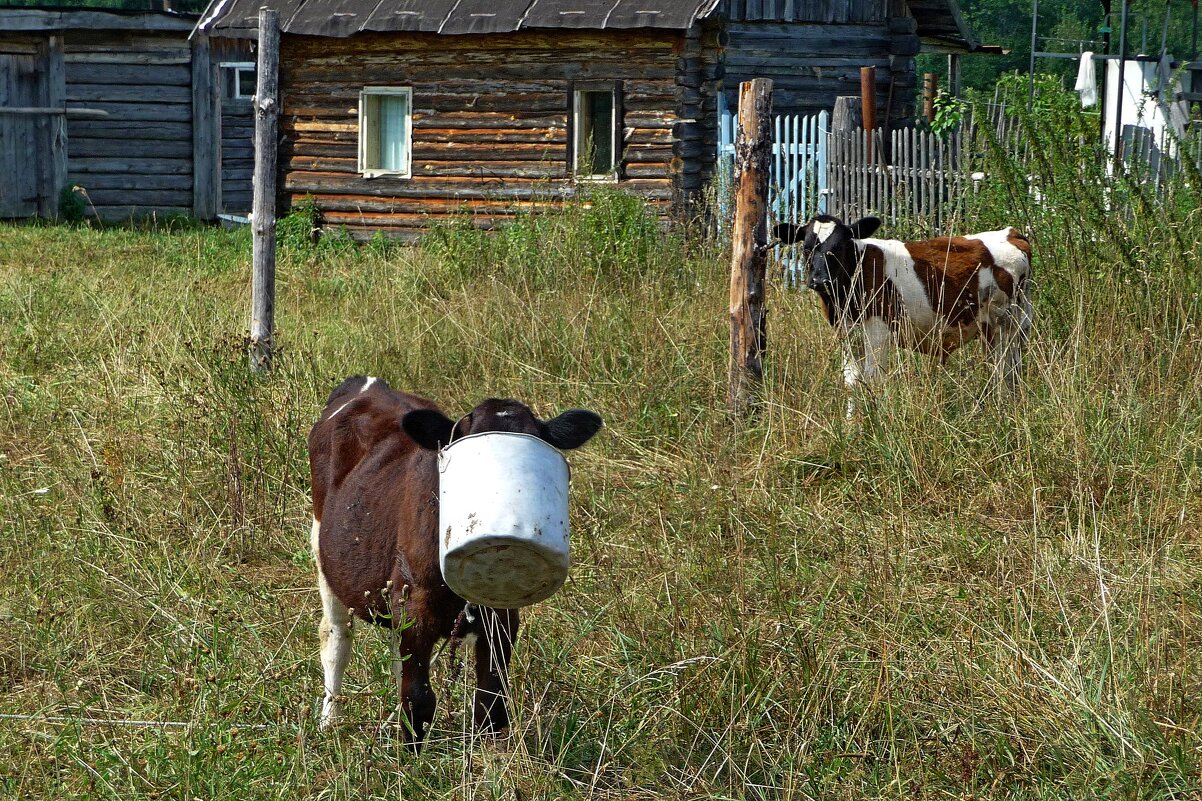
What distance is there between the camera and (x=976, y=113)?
7898 mm

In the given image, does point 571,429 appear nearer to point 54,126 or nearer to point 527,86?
point 527,86

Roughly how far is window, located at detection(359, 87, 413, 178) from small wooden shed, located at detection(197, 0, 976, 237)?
0.02 m

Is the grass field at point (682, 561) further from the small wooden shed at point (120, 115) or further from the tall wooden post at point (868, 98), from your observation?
the small wooden shed at point (120, 115)

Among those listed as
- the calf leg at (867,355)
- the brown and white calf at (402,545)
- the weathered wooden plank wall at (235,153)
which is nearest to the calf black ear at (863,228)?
the calf leg at (867,355)

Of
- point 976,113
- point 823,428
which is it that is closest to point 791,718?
point 823,428

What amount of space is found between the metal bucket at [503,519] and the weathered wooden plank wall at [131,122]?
62.9 ft

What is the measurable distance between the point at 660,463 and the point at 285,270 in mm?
7900

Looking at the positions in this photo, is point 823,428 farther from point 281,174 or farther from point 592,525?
point 281,174

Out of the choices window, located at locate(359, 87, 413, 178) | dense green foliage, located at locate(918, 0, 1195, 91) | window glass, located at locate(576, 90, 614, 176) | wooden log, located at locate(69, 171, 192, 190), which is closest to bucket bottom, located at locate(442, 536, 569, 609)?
window glass, located at locate(576, 90, 614, 176)

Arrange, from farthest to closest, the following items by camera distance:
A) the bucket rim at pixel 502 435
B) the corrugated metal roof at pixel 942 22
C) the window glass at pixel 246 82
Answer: the window glass at pixel 246 82, the corrugated metal roof at pixel 942 22, the bucket rim at pixel 502 435

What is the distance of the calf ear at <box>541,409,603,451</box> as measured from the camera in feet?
10.8

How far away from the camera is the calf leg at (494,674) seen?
3.49 m

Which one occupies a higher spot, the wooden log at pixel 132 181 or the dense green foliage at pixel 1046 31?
the dense green foliage at pixel 1046 31

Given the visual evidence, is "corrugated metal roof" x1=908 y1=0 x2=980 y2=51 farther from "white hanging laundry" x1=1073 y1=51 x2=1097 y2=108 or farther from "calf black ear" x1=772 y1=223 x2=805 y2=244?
"calf black ear" x1=772 y1=223 x2=805 y2=244
